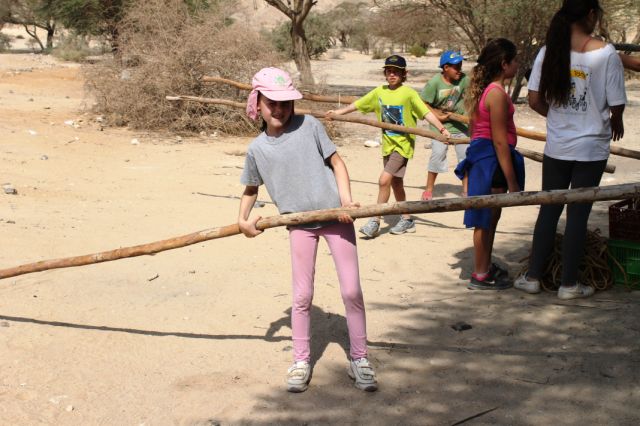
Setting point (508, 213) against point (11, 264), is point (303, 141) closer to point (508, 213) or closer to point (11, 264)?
point (11, 264)

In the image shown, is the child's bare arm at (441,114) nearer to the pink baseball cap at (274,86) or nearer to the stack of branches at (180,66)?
the pink baseball cap at (274,86)

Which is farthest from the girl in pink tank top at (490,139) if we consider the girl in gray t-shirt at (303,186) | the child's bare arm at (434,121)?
the girl in gray t-shirt at (303,186)

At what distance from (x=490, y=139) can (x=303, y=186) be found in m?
1.70

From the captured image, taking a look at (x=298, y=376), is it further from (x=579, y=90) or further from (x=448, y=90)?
(x=448, y=90)

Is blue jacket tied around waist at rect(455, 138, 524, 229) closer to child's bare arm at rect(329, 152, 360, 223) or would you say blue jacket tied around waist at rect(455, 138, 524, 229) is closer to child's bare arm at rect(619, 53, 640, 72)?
child's bare arm at rect(619, 53, 640, 72)

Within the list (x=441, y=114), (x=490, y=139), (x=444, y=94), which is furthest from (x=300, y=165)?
(x=444, y=94)

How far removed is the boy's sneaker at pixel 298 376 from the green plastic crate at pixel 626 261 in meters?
2.31

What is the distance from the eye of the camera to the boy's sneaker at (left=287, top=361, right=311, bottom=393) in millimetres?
3664

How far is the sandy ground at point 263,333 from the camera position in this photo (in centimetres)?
353

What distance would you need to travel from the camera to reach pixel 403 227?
6707 mm

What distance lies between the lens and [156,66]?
1224 cm

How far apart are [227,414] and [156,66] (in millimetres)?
9588

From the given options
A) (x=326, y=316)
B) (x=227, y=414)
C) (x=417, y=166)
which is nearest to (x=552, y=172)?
(x=326, y=316)

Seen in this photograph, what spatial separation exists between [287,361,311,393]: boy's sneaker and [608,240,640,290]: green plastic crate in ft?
7.57
